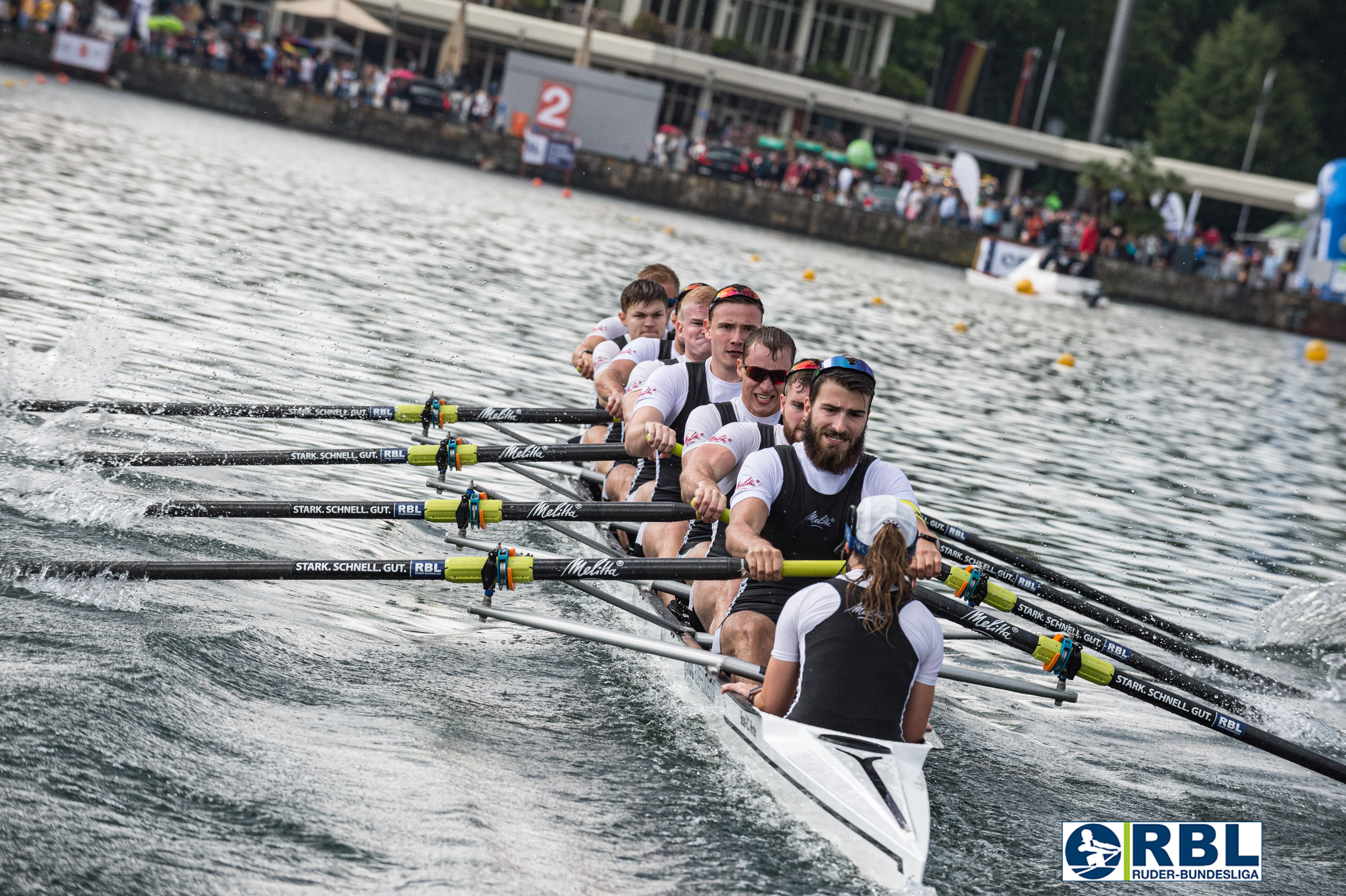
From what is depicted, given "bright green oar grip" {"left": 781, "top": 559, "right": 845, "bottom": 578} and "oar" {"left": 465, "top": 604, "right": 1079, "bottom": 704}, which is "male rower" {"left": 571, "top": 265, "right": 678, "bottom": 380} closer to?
"oar" {"left": 465, "top": 604, "right": 1079, "bottom": 704}

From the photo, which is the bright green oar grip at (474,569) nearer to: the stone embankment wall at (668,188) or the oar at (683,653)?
the oar at (683,653)

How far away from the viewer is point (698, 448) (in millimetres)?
5957

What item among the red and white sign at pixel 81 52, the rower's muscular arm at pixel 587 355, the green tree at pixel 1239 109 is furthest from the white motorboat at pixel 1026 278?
the green tree at pixel 1239 109

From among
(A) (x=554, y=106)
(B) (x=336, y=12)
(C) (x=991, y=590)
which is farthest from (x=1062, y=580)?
(B) (x=336, y=12)

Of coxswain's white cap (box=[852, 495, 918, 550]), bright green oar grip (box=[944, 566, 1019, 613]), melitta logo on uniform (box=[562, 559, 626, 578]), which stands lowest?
melitta logo on uniform (box=[562, 559, 626, 578])

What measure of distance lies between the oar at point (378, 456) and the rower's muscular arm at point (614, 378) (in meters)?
1.26

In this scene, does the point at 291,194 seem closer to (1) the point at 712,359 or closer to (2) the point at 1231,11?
(1) the point at 712,359

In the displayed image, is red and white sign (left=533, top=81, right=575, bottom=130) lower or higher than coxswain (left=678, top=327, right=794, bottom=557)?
higher

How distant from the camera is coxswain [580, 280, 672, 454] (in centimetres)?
864

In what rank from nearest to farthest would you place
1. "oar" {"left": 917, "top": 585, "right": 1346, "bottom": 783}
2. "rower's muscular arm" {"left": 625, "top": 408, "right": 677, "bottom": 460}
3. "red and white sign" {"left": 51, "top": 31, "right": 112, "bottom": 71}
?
"oar" {"left": 917, "top": 585, "right": 1346, "bottom": 783} < "rower's muscular arm" {"left": 625, "top": 408, "right": 677, "bottom": 460} < "red and white sign" {"left": 51, "top": 31, "right": 112, "bottom": 71}

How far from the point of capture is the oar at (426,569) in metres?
5.12

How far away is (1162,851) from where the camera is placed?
5.25 meters

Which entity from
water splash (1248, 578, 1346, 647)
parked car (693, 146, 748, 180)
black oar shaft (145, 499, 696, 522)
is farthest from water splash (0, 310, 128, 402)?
parked car (693, 146, 748, 180)

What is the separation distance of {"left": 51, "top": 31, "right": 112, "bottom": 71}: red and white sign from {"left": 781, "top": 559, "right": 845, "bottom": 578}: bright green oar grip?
119 ft
